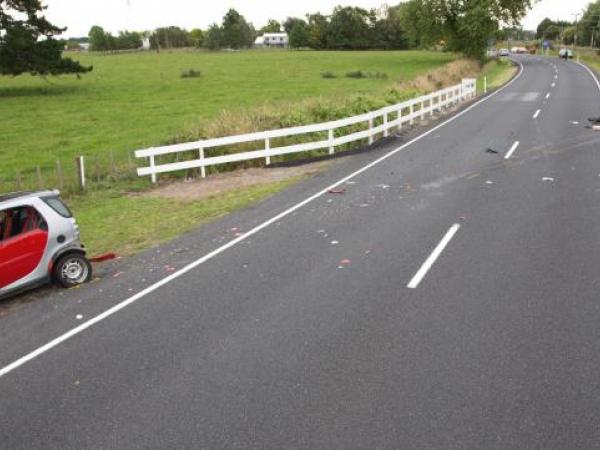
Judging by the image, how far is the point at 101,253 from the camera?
1173cm

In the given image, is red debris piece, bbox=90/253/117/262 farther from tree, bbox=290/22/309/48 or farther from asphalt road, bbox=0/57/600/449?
tree, bbox=290/22/309/48

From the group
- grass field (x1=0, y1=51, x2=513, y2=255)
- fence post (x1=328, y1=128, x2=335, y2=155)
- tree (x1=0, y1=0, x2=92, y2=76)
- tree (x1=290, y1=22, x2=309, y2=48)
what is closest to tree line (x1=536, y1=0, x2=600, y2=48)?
tree (x1=290, y1=22, x2=309, y2=48)

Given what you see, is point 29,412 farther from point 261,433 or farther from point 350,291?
point 350,291

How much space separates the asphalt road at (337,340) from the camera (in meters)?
5.50

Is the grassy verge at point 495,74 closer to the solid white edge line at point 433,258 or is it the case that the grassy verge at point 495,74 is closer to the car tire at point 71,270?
the solid white edge line at point 433,258

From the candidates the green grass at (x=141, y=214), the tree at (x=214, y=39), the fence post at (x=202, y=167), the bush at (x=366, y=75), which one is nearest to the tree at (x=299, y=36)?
the tree at (x=214, y=39)

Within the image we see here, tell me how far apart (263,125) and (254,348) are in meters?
15.9

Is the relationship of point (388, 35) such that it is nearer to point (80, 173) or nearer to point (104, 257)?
point (80, 173)

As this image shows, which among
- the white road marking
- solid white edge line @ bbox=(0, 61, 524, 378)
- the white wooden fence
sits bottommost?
solid white edge line @ bbox=(0, 61, 524, 378)

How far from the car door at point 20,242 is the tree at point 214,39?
142 m

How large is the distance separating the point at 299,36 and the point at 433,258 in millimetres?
149211

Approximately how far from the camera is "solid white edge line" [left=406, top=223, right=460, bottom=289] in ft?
29.3

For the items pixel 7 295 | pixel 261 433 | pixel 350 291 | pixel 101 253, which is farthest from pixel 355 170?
pixel 261 433

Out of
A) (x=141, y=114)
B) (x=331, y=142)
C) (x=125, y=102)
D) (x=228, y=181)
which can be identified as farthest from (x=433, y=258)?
(x=125, y=102)
